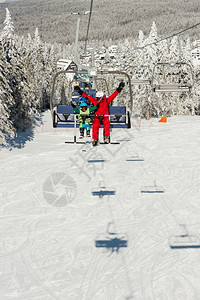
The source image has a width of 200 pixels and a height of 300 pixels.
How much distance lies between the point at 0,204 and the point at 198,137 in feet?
64.3

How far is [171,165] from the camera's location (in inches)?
810

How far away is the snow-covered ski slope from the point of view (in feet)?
30.1

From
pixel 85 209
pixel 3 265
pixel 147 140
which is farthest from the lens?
pixel 147 140

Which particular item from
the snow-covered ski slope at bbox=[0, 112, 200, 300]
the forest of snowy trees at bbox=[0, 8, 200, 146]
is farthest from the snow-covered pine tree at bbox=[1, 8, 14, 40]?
the snow-covered ski slope at bbox=[0, 112, 200, 300]

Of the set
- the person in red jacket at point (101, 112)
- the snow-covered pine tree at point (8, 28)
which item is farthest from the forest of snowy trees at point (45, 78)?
the person in red jacket at point (101, 112)

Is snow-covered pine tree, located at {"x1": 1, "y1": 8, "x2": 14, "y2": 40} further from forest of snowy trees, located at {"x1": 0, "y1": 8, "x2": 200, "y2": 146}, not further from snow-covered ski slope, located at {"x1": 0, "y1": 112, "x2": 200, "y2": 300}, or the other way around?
snow-covered ski slope, located at {"x1": 0, "y1": 112, "x2": 200, "y2": 300}

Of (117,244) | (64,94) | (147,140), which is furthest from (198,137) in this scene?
(64,94)

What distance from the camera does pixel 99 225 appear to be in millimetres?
12727

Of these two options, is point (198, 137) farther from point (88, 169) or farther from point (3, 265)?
point (3, 265)

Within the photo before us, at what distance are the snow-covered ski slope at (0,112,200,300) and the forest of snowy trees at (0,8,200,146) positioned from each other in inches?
216

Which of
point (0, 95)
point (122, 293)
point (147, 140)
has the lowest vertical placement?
point (122, 293)

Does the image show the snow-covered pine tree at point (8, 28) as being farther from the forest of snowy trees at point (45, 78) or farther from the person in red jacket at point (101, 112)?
the person in red jacket at point (101, 112)

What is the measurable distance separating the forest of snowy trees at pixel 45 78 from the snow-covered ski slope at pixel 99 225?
549 centimetres

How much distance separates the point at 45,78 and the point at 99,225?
4452 cm
